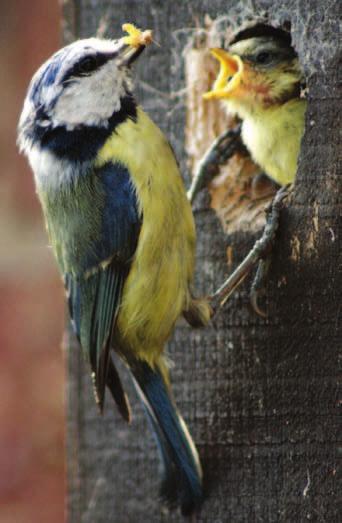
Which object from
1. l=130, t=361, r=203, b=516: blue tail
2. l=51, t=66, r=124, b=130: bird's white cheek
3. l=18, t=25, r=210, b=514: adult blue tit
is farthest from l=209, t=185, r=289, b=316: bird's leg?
l=51, t=66, r=124, b=130: bird's white cheek

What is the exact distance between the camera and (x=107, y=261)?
204 centimetres

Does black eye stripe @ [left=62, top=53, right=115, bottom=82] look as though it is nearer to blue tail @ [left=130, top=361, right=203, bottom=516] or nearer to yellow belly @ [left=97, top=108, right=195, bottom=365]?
yellow belly @ [left=97, top=108, right=195, bottom=365]

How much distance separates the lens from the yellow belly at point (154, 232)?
6.63ft

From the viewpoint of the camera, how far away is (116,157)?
204 centimetres

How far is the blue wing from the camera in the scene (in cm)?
203

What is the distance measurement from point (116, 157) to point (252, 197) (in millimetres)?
248

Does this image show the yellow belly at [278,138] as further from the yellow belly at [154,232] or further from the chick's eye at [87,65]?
the chick's eye at [87,65]

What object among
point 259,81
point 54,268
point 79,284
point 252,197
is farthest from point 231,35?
point 54,268

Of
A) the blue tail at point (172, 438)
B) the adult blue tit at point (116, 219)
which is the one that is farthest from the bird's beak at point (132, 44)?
the blue tail at point (172, 438)

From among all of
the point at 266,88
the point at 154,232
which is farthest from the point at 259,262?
the point at 266,88

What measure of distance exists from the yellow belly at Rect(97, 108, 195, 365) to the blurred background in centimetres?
45

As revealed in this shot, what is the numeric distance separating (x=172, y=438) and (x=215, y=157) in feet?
1.39

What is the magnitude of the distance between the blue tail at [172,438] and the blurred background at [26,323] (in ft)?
1.35

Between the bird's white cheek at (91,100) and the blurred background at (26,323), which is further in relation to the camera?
the blurred background at (26,323)
